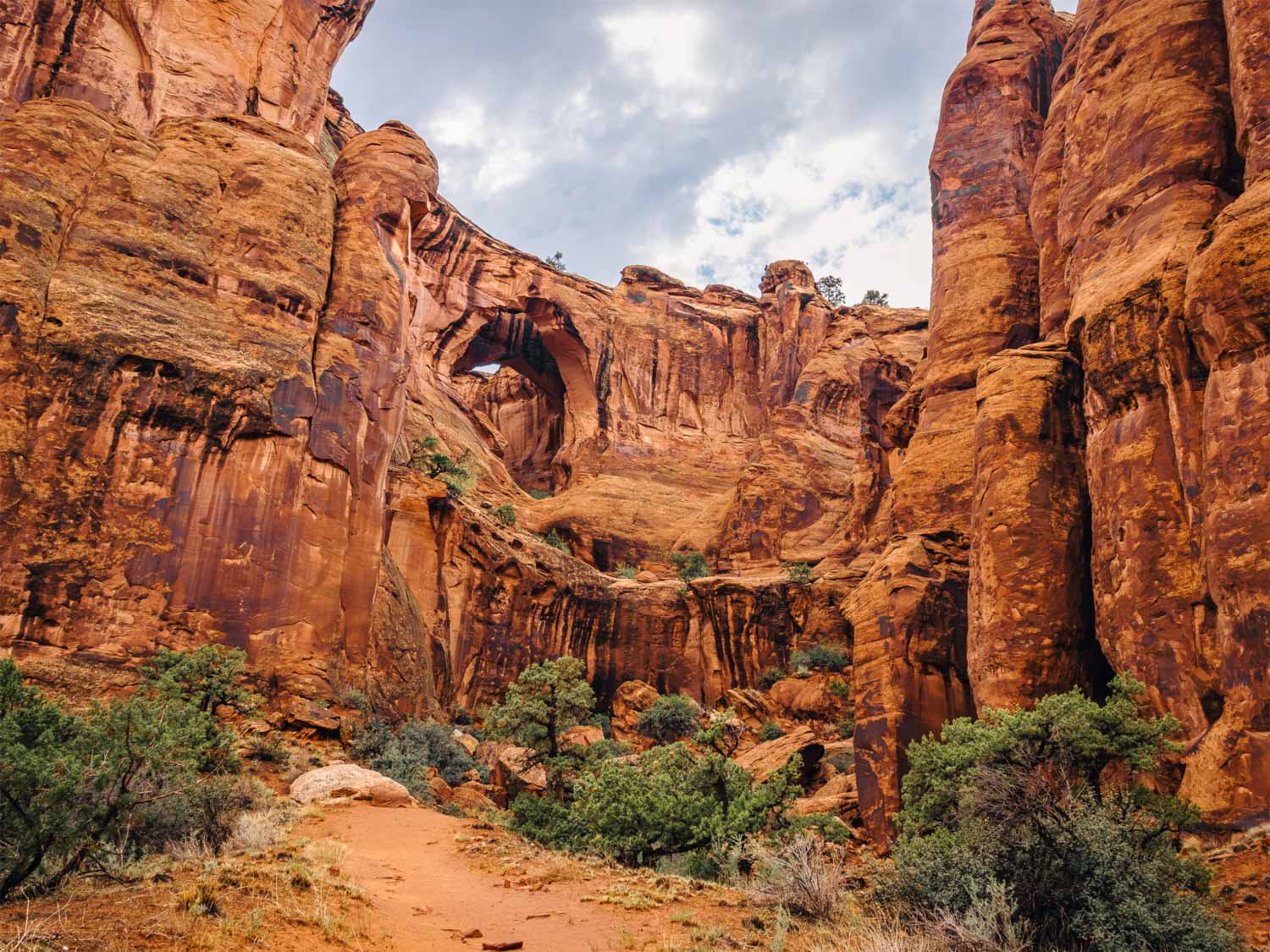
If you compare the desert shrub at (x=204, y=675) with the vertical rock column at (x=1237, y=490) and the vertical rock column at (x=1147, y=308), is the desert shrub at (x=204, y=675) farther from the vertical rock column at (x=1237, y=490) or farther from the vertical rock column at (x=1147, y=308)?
→ the vertical rock column at (x=1237, y=490)

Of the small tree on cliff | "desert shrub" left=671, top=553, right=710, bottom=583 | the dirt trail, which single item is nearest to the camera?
the dirt trail

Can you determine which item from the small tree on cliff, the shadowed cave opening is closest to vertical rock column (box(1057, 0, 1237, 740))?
the small tree on cliff

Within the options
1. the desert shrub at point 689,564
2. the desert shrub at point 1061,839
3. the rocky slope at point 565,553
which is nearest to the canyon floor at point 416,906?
the desert shrub at point 1061,839

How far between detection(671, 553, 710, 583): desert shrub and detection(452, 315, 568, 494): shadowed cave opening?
14.2 m

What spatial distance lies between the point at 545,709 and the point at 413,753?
4.72 metres

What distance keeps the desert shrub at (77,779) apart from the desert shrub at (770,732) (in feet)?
71.4

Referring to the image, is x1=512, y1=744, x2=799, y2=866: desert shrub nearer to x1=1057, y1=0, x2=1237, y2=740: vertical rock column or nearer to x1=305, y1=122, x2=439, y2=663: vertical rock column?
x1=1057, y1=0, x2=1237, y2=740: vertical rock column

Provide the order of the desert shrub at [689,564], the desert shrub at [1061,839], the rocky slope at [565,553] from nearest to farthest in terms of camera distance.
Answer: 1. the desert shrub at [1061,839]
2. the rocky slope at [565,553]
3. the desert shrub at [689,564]

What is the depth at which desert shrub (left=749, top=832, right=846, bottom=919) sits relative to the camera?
36.8 ft

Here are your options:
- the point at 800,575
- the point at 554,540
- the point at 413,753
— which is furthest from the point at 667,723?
the point at 554,540

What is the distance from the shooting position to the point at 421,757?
76.7 ft

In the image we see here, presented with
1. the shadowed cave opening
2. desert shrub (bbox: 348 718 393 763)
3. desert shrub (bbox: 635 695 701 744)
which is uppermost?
the shadowed cave opening

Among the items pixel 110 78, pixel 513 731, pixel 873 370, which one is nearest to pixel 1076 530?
pixel 513 731

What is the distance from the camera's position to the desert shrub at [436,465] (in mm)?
Answer: 42438
